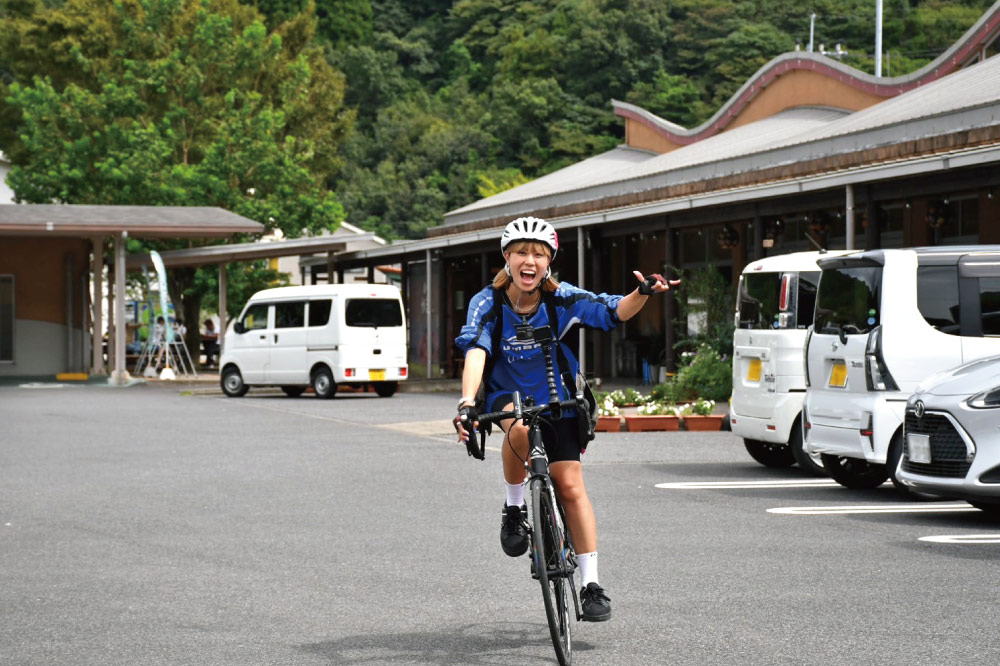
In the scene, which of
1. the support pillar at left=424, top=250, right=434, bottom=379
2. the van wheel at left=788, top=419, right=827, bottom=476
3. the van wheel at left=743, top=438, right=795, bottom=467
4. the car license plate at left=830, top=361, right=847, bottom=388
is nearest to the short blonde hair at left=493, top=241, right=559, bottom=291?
the car license plate at left=830, top=361, right=847, bottom=388

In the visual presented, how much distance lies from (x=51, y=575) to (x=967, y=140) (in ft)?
43.5

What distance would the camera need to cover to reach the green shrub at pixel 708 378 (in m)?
21.2

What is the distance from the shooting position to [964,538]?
29.5 ft

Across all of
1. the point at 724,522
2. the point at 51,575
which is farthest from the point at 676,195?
the point at 51,575

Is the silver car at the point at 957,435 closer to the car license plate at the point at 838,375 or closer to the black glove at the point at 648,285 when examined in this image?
the car license plate at the point at 838,375

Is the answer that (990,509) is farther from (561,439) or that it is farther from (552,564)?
(552,564)

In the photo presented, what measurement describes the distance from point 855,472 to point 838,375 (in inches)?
48.7

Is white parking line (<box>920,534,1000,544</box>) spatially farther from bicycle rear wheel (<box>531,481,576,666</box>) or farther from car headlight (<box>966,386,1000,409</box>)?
bicycle rear wheel (<box>531,481,576,666</box>)

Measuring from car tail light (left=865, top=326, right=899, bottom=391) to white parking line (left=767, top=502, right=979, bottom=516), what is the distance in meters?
0.87

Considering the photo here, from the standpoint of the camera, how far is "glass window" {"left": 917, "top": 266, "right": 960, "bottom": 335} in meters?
10.8

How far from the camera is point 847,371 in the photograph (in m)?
11.1

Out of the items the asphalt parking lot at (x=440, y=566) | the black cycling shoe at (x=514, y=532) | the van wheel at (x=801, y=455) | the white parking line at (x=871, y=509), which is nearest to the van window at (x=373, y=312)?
the asphalt parking lot at (x=440, y=566)

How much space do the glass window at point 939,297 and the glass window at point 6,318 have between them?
2913 cm

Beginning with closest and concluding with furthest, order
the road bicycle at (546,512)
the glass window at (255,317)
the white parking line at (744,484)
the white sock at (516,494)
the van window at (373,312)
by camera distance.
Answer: the road bicycle at (546,512) → the white sock at (516,494) → the white parking line at (744,484) → the van window at (373,312) → the glass window at (255,317)
